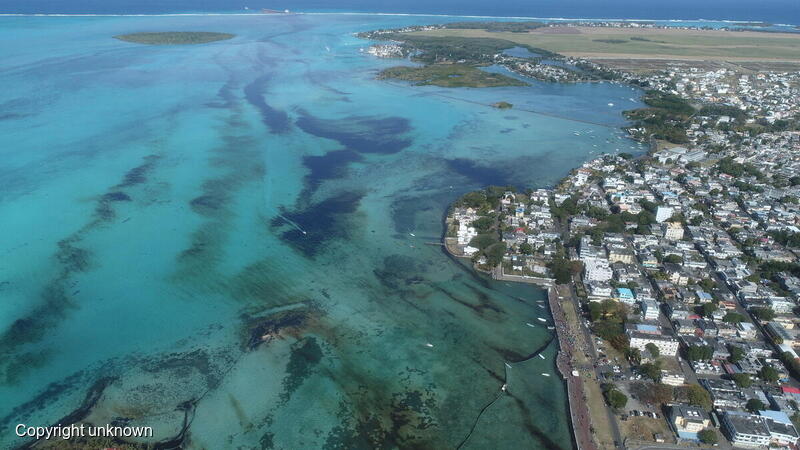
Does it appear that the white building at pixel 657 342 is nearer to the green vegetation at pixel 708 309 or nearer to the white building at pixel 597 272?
the green vegetation at pixel 708 309

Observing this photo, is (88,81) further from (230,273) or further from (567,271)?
(567,271)

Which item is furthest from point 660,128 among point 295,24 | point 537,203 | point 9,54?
point 295,24

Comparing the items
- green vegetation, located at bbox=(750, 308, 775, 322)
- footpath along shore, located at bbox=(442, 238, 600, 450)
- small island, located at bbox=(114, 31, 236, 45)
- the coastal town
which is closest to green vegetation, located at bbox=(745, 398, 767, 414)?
the coastal town

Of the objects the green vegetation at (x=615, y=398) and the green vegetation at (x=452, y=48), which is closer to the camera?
the green vegetation at (x=615, y=398)

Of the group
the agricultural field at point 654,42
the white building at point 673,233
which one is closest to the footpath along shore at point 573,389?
the white building at point 673,233

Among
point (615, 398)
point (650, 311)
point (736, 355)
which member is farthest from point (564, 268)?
point (615, 398)

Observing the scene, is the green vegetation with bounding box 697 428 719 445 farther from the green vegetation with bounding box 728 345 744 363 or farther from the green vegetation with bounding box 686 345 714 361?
the green vegetation with bounding box 728 345 744 363
